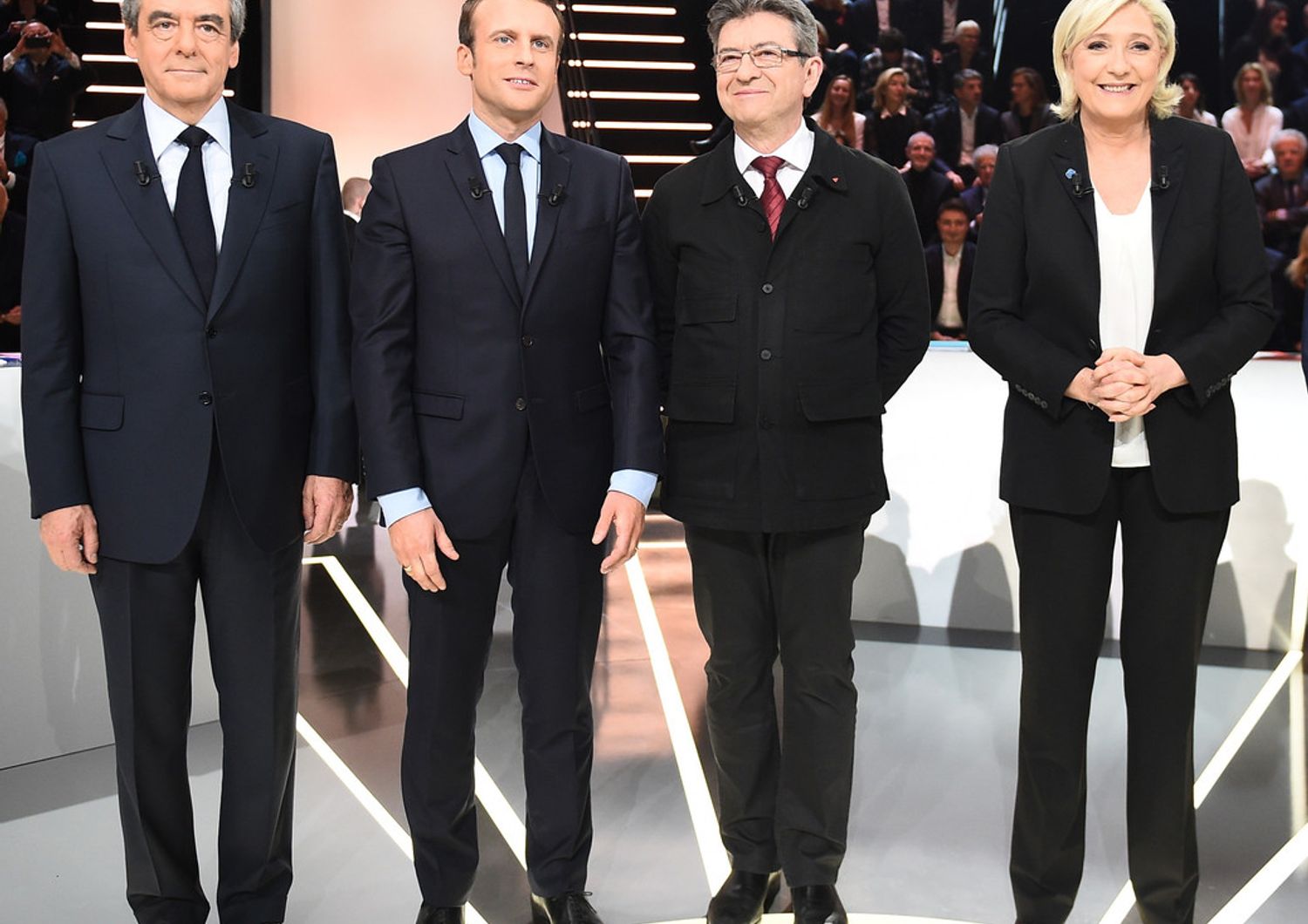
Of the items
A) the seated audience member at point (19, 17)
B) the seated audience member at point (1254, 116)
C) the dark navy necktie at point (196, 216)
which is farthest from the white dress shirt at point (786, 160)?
the seated audience member at point (19, 17)

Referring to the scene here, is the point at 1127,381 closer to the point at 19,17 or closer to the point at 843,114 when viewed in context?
the point at 843,114

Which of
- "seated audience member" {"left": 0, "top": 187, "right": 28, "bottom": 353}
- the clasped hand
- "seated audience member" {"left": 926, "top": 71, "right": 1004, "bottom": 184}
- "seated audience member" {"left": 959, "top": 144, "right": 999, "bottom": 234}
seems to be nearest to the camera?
the clasped hand

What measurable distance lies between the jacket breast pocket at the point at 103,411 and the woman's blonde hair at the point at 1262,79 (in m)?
9.55

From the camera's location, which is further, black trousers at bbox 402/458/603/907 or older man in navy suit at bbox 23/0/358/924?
black trousers at bbox 402/458/603/907

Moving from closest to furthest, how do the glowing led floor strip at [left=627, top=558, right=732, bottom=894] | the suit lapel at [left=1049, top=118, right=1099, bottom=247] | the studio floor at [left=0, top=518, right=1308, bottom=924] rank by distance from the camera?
the suit lapel at [left=1049, top=118, right=1099, bottom=247] < the studio floor at [left=0, top=518, right=1308, bottom=924] < the glowing led floor strip at [left=627, top=558, right=732, bottom=894]

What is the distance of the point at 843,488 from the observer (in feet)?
8.35

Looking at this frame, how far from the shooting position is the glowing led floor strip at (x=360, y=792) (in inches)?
122

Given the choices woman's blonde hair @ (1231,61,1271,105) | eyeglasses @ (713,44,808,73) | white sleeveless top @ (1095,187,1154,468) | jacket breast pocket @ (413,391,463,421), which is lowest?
jacket breast pocket @ (413,391,463,421)

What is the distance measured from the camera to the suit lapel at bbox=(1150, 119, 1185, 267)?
2324 mm

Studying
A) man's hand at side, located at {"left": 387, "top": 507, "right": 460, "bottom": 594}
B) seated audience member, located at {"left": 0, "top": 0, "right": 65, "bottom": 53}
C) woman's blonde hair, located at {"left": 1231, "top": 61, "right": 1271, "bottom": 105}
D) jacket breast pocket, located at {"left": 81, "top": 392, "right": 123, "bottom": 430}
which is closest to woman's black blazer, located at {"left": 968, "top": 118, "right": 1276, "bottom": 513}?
man's hand at side, located at {"left": 387, "top": 507, "right": 460, "bottom": 594}

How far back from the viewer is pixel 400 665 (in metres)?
4.63

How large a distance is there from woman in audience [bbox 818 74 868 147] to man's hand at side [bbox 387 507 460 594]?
870 centimetres

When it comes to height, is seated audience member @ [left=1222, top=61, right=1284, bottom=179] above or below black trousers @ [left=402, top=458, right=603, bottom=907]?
above

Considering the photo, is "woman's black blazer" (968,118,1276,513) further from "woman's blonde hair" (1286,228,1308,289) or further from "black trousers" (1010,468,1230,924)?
"woman's blonde hair" (1286,228,1308,289)
